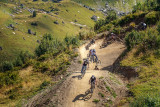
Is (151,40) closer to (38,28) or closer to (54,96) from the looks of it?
A: (54,96)

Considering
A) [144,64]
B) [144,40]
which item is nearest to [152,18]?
[144,40]

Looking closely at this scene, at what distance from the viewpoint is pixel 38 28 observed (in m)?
189

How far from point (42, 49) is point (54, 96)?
18647 millimetres

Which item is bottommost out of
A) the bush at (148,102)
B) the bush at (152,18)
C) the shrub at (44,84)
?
the shrub at (44,84)

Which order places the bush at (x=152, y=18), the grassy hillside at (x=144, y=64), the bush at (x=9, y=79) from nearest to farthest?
the grassy hillside at (x=144, y=64) → the bush at (x=9, y=79) → the bush at (x=152, y=18)

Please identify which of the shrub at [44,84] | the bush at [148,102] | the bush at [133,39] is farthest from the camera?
the bush at [133,39]

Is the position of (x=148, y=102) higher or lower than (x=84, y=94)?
higher

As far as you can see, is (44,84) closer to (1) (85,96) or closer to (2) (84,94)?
(2) (84,94)

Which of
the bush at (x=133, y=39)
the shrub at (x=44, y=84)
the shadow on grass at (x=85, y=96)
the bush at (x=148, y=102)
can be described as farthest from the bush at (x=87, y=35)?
the bush at (x=148, y=102)

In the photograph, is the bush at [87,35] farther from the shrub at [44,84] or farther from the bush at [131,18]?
the shrub at [44,84]

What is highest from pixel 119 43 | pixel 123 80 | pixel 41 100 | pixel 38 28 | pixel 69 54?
pixel 38 28

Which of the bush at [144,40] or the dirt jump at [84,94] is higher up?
the bush at [144,40]

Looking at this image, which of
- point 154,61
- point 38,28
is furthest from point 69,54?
point 38,28

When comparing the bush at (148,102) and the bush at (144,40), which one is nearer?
the bush at (148,102)
